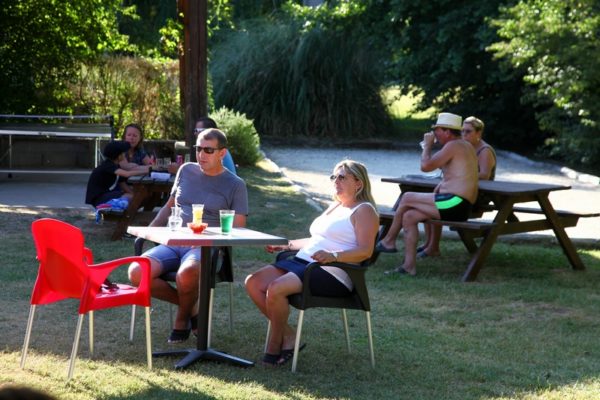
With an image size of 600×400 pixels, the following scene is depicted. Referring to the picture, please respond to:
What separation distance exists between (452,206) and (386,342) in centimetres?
268

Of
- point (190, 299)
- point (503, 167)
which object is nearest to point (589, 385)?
point (190, 299)

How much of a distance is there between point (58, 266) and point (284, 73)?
69.0 ft

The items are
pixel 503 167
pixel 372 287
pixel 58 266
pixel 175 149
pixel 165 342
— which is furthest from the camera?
pixel 503 167

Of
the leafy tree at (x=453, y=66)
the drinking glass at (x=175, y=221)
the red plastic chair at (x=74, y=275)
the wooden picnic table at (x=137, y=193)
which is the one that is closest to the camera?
the red plastic chair at (x=74, y=275)

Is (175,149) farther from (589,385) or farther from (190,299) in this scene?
(589,385)

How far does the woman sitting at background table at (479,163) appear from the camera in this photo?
390 inches

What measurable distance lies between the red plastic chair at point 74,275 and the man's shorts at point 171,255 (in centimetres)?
54

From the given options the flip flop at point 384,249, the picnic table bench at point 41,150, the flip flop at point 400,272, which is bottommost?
the flip flop at point 400,272

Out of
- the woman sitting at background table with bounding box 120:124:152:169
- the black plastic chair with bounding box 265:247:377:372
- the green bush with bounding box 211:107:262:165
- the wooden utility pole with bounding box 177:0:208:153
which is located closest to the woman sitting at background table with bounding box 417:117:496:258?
the woman sitting at background table with bounding box 120:124:152:169

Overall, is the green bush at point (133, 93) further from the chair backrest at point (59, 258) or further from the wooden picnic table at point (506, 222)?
the chair backrest at point (59, 258)

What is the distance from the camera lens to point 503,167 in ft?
71.9

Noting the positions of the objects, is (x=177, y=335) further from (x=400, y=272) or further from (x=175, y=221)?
(x=400, y=272)

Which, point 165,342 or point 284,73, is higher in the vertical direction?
point 284,73

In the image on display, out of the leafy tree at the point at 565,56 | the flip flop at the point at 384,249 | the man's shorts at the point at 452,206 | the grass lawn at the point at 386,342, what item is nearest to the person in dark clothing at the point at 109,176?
the grass lawn at the point at 386,342
